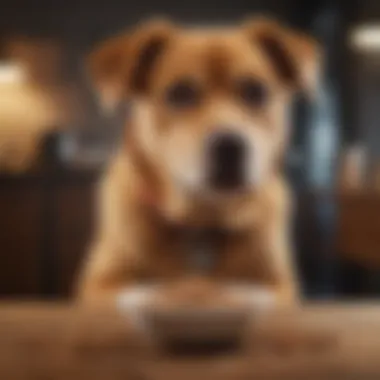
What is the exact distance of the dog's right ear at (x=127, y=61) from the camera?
1.43m

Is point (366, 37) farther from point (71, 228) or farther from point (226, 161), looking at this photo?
point (71, 228)

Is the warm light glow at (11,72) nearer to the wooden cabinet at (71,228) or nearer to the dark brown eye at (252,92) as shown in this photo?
the wooden cabinet at (71,228)

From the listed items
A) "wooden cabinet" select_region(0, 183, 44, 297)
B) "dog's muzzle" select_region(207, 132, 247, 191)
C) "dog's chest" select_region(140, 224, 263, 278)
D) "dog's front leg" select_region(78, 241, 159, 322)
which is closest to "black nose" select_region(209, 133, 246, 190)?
"dog's muzzle" select_region(207, 132, 247, 191)

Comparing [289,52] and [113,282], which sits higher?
[289,52]

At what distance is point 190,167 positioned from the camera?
141 cm

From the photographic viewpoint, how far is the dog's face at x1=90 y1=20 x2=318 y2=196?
4.57 feet

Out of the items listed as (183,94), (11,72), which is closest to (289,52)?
(183,94)

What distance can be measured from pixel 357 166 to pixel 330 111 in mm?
119

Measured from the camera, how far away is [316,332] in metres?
1.43

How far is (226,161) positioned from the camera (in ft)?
4.57

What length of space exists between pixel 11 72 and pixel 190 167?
1.29 feet

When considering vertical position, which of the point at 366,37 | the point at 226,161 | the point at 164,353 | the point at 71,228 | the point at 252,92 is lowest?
the point at 164,353

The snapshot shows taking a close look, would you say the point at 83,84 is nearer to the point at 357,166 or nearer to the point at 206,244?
the point at 206,244

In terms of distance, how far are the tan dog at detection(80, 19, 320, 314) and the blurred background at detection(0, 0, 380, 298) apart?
0.03 metres
